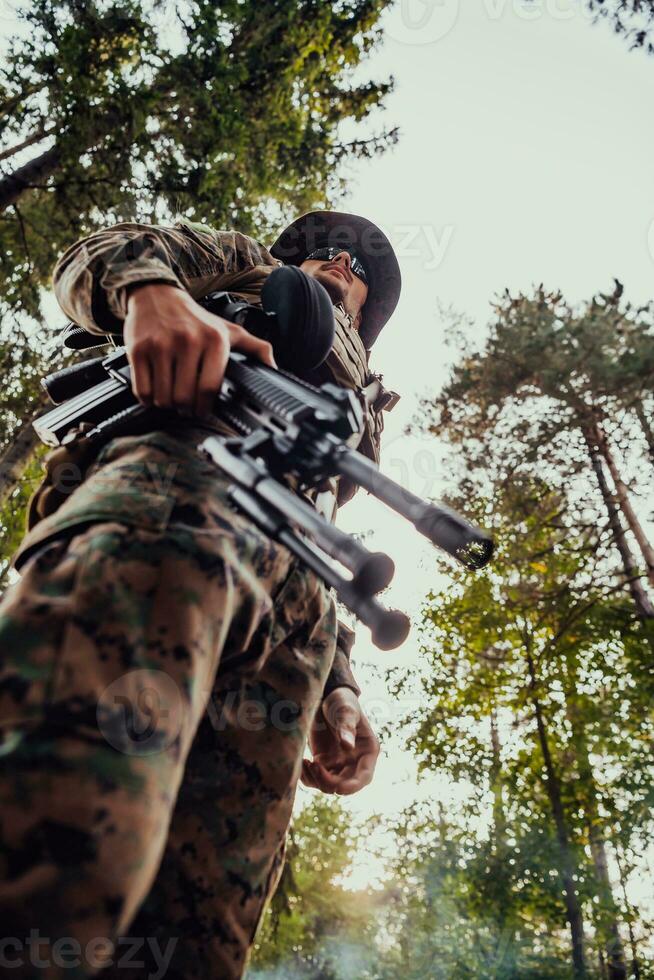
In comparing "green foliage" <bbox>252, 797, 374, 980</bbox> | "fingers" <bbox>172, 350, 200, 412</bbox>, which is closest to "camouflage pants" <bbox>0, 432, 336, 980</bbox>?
"fingers" <bbox>172, 350, 200, 412</bbox>

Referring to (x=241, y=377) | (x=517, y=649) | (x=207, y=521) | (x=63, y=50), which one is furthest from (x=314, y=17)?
(x=517, y=649)

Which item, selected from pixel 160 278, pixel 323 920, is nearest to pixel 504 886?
pixel 160 278

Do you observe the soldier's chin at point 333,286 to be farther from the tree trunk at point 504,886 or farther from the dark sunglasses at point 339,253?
the tree trunk at point 504,886

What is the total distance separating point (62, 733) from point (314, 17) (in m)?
10.6

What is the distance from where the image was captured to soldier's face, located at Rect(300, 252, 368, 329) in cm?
299

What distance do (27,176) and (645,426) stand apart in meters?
11.1

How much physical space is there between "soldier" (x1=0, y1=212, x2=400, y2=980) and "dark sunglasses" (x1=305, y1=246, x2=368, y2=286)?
48.6 inches

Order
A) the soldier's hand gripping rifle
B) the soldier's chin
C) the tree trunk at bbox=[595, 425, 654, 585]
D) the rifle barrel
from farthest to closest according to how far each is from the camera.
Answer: the tree trunk at bbox=[595, 425, 654, 585] < the soldier's chin < the rifle barrel < the soldier's hand gripping rifle

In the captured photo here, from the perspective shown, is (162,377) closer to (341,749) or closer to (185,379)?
(185,379)

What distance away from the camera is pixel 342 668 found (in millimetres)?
2361

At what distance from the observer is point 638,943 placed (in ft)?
27.1

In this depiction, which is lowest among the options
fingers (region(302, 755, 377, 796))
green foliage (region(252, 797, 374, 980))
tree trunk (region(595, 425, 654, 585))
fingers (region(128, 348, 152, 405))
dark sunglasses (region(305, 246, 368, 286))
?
fingers (region(302, 755, 377, 796))

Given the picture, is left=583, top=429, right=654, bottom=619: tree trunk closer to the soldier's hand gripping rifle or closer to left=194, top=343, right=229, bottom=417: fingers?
the soldier's hand gripping rifle
